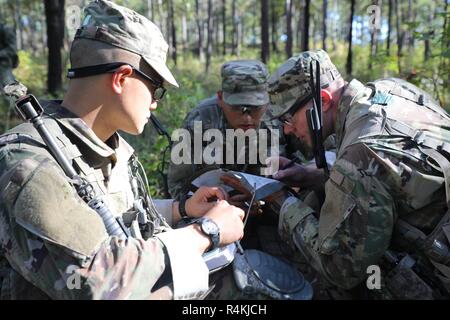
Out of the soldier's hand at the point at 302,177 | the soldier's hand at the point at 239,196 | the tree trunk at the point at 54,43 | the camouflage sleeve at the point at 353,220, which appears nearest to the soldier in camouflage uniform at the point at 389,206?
the camouflage sleeve at the point at 353,220

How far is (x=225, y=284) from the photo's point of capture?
2.52 metres

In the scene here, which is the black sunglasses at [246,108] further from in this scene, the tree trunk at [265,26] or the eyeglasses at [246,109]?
the tree trunk at [265,26]

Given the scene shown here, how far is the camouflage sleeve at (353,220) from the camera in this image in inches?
86.7

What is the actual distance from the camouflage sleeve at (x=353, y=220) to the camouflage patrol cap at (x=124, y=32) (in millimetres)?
982

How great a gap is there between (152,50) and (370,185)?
1.19 m

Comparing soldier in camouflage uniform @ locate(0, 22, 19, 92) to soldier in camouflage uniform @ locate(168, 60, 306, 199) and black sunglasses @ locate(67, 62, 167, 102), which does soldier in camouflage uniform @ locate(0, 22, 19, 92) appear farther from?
black sunglasses @ locate(67, 62, 167, 102)

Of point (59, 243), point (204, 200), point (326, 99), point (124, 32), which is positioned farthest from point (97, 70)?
point (326, 99)

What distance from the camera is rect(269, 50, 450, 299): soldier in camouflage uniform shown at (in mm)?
2166

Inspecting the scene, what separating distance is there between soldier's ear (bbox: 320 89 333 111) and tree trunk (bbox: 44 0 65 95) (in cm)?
895

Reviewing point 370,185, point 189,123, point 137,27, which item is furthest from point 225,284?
point 189,123

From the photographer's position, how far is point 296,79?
2709 mm

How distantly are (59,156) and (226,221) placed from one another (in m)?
0.70

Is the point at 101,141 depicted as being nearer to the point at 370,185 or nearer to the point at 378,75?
the point at 370,185

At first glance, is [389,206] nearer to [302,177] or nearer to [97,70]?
[302,177]
